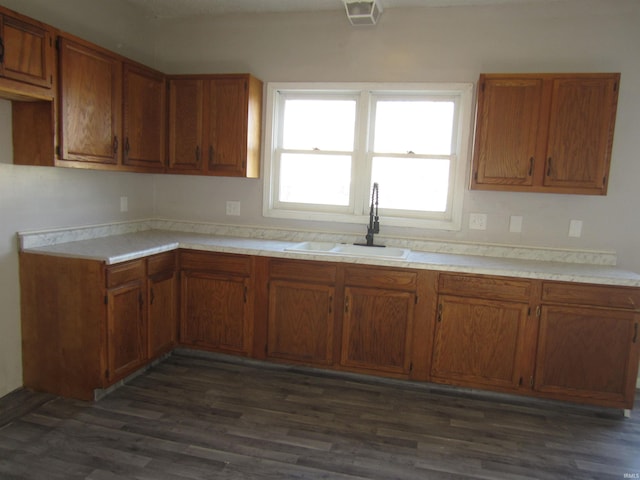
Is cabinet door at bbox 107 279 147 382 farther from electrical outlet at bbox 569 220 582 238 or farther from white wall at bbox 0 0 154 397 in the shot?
electrical outlet at bbox 569 220 582 238

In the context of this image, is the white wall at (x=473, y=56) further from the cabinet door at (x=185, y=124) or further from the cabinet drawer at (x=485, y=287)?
the cabinet drawer at (x=485, y=287)

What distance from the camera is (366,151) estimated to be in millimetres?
3482

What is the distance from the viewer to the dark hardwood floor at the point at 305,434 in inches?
83.4

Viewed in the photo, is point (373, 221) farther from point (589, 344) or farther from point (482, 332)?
point (589, 344)

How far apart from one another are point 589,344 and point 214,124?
296 centimetres

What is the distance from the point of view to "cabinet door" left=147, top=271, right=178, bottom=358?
9.87ft

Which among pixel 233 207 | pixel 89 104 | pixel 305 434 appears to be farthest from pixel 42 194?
pixel 305 434

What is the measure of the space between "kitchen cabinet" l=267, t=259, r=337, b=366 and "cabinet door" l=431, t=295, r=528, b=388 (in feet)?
2.41

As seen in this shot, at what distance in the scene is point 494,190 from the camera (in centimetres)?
306

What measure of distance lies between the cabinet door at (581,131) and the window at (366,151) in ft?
1.95

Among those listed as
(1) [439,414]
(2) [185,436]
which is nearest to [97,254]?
(2) [185,436]

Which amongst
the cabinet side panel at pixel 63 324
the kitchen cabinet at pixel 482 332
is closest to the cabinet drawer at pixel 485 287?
the kitchen cabinet at pixel 482 332

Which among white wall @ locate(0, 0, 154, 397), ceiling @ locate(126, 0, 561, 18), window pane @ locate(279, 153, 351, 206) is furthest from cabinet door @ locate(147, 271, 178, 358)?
ceiling @ locate(126, 0, 561, 18)

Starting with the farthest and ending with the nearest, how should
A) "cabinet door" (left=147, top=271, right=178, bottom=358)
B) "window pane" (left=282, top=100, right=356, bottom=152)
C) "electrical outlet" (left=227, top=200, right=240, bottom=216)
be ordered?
"electrical outlet" (left=227, top=200, right=240, bottom=216), "window pane" (left=282, top=100, right=356, bottom=152), "cabinet door" (left=147, top=271, right=178, bottom=358)
